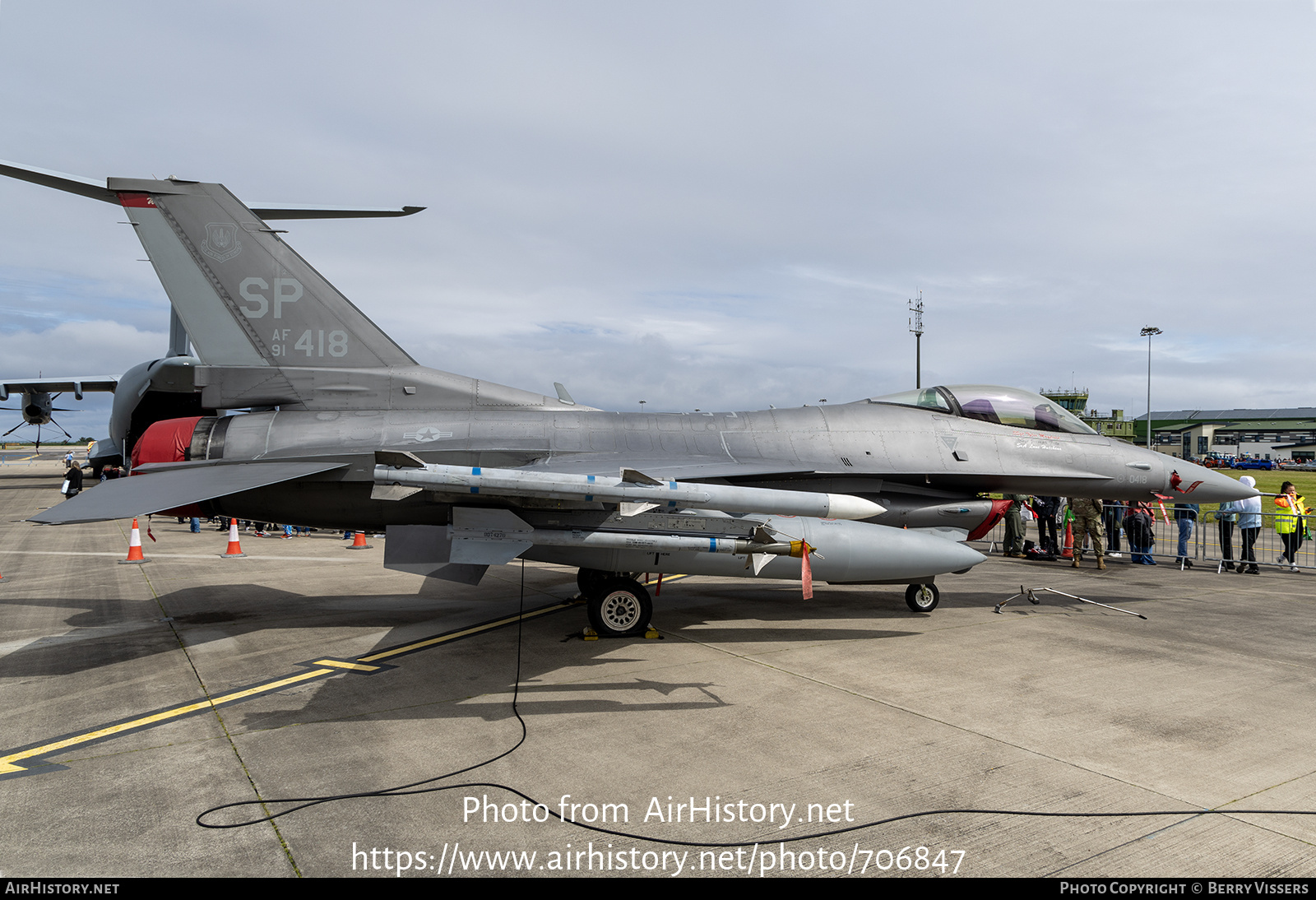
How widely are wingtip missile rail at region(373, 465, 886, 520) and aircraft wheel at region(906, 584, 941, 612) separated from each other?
3762 millimetres

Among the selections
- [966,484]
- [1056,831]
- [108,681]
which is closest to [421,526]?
[108,681]

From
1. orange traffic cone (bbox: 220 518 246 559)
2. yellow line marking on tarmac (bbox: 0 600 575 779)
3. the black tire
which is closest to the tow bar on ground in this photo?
the black tire

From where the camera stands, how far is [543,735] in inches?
196

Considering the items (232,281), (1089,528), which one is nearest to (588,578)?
(232,281)

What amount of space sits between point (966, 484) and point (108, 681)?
939 centimetres

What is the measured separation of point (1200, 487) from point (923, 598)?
12.9ft

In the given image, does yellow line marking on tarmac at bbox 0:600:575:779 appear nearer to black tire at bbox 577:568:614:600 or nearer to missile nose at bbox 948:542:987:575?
black tire at bbox 577:568:614:600

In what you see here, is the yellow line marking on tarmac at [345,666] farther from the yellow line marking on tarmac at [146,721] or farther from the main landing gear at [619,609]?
the main landing gear at [619,609]

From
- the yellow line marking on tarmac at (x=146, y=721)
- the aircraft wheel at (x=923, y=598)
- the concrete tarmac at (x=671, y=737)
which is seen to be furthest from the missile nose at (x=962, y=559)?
the yellow line marking on tarmac at (x=146, y=721)

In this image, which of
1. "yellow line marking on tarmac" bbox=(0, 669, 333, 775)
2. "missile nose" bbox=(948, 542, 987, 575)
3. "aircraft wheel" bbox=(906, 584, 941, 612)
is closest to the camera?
"yellow line marking on tarmac" bbox=(0, 669, 333, 775)

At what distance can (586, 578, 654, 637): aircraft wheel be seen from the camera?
25.4 feet

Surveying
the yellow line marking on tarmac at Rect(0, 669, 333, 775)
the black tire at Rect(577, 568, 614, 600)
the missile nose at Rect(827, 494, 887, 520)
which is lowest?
the yellow line marking on tarmac at Rect(0, 669, 333, 775)

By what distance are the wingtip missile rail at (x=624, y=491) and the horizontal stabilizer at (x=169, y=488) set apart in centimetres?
190

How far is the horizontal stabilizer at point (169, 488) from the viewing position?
19.3 ft
